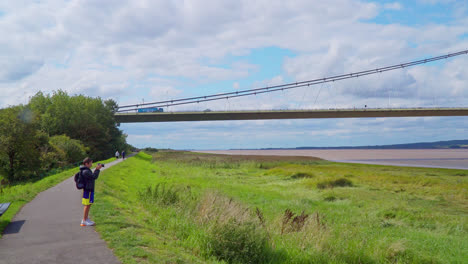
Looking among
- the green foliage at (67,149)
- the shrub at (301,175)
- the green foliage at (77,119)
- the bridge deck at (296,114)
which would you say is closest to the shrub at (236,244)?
the shrub at (301,175)

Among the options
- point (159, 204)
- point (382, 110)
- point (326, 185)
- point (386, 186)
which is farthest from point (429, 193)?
point (382, 110)

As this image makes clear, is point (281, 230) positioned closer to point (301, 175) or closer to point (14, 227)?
point (14, 227)

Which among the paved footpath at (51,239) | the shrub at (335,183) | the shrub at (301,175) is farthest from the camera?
the shrub at (301,175)

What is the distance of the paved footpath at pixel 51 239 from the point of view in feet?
22.2

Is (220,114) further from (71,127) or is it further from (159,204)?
(159,204)

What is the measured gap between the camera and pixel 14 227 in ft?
30.0

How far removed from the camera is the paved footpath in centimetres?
678

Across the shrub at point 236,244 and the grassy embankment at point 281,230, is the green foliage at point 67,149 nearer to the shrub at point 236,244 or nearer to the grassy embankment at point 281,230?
the grassy embankment at point 281,230

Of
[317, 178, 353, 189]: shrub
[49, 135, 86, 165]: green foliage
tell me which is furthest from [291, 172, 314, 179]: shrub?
[49, 135, 86, 165]: green foliage

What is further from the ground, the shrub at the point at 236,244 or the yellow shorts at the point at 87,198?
the yellow shorts at the point at 87,198

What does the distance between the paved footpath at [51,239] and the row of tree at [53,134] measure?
71.7 feet

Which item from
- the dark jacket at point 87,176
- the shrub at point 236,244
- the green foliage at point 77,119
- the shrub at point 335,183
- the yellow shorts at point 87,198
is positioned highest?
the green foliage at point 77,119

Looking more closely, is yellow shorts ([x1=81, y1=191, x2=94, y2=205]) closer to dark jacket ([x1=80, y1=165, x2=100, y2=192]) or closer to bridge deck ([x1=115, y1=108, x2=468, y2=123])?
dark jacket ([x1=80, y1=165, x2=100, y2=192])

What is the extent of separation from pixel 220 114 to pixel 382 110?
2899cm
